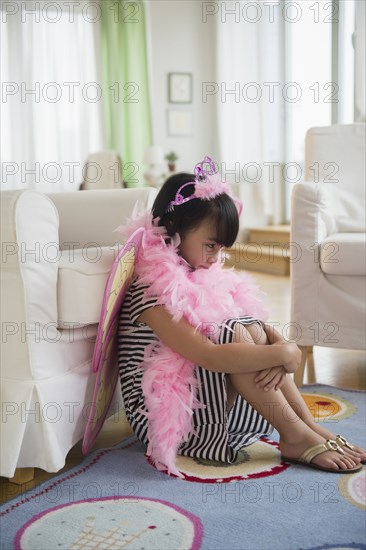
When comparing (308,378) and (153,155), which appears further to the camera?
(153,155)

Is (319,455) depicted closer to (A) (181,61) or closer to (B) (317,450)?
(B) (317,450)

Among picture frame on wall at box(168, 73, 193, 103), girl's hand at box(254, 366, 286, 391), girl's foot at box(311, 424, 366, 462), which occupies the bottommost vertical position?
girl's foot at box(311, 424, 366, 462)

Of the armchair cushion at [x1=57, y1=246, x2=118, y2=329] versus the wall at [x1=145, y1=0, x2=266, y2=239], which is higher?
the wall at [x1=145, y1=0, x2=266, y2=239]

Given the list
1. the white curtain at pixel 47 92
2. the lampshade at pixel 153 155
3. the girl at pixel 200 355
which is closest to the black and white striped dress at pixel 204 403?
the girl at pixel 200 355

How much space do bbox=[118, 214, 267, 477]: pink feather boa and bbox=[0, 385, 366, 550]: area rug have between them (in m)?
0.09

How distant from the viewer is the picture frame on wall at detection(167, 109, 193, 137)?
601cm

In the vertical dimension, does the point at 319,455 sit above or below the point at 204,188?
below

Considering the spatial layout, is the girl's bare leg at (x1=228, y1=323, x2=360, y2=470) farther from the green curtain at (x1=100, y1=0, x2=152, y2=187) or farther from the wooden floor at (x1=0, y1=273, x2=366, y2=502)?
the green curtain at (x1=100, y1=0, x2=152, y2=187)

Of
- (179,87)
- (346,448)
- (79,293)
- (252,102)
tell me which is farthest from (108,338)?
(179,87)

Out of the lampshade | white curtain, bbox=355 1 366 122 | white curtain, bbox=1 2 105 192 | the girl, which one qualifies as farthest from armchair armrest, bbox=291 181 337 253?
white curtain, bbox=1 2 105 192

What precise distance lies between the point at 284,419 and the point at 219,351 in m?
0.22

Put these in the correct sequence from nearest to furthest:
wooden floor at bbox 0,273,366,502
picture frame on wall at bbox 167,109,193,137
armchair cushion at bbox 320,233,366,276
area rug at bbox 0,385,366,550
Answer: area rug at bbox 0,385,366,550
wooden floor at bbox 0,273,366,502
armchair cushion at bbox 320,233,366,276
picture frame on wall at bbox 167,109,193,137

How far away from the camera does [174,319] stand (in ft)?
5.02

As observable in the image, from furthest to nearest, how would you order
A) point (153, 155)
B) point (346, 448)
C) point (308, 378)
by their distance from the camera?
1. point (153, 155)
2. point (308, 378)
3. point (346, 448)
